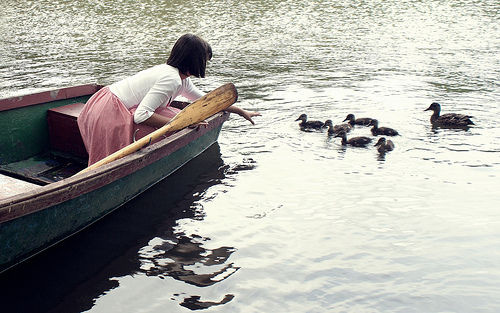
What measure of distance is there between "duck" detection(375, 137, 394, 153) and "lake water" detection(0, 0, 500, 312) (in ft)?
0.44

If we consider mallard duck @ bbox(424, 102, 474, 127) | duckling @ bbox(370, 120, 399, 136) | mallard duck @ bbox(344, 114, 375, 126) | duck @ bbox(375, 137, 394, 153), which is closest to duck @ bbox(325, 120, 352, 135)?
mallard duck @ bbox(344, 114, 375, 126)

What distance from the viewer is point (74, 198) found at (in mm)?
5191

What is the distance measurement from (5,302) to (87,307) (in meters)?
0.70

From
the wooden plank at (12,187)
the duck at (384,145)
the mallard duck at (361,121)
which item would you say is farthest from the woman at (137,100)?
the mallard duck at (361,121)

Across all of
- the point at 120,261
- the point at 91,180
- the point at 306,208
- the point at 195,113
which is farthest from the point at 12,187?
the point at 306,208

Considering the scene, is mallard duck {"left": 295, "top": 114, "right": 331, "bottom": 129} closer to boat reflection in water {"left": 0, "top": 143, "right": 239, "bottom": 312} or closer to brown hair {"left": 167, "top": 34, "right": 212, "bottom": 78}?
boat reflection in water {"left": 0, "top": 143, "right": 239, "bottom": 312}

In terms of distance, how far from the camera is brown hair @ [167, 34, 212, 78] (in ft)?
19.9

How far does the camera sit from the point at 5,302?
4.77 meters

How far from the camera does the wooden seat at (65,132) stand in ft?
23.5

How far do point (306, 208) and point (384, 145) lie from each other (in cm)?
225

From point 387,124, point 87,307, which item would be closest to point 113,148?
point 87,307

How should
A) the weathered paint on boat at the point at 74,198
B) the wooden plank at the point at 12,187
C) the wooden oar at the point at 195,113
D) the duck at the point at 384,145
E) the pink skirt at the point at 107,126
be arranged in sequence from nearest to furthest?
the weathered paint on boat at the point at 74,198 < the wooden plank at the point at 12,187 < the wooden oar at the point at 195,113 < the pink skirt at the point at 107,126 < the duck at the point at 384,145

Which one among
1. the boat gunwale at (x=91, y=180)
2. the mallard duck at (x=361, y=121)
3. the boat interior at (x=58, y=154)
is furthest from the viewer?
the mallard duck at (x=361, y=121)

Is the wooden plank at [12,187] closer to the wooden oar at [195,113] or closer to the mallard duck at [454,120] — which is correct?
the wooden oar at [195,113]
